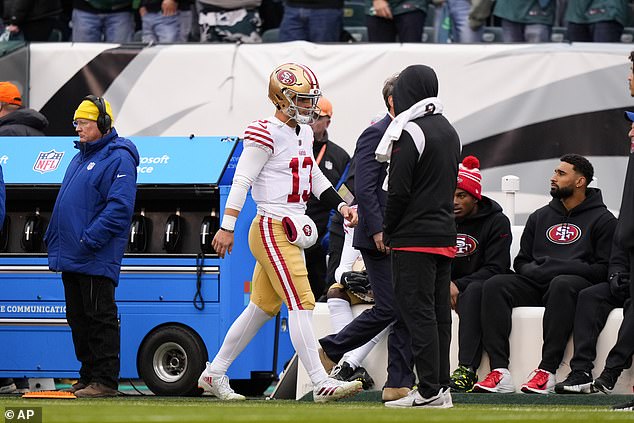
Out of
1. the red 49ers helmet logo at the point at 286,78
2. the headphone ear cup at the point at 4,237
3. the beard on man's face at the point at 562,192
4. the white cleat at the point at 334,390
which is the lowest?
the white cleat at the point at 334,390

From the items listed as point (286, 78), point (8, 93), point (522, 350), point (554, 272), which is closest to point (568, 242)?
point (554, 272)

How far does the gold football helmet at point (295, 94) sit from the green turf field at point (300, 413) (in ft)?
5.73

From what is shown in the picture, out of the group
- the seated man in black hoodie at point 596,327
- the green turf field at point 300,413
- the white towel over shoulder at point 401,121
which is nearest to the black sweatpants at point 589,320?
the seated man in black hoodie at point 596,327

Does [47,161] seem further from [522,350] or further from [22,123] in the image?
[522,350]

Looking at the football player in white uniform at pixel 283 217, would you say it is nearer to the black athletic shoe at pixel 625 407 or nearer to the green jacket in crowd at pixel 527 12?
the black athletic shoe at pixel 625 407

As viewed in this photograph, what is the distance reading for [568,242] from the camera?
9680 millimetres

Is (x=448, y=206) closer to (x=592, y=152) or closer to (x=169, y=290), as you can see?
(x=169, y=290)

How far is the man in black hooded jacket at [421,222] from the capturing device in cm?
791

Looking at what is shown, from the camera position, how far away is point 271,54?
12828mm

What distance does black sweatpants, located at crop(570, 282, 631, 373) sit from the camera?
9078 mm

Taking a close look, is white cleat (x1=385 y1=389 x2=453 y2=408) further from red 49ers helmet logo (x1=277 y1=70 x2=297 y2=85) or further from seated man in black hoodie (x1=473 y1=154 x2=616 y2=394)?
red 49ers helmet logo (x1=277 y1=70 x2=297 y2=85)

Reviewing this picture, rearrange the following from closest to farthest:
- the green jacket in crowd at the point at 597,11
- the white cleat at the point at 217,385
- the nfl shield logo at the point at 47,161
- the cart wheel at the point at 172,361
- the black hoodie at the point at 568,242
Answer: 1. the white cleat at the point at 217,385
2. the black hoodie at the point at 568,242
3. the cart wheel at the point at 172,361
4. the nfl shield logo at the point at 47,161
5. the green jacket in crowd at the point at 597,11

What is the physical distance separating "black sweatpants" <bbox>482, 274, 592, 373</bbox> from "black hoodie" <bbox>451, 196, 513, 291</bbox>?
0.74 ft

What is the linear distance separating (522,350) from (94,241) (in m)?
2.88
